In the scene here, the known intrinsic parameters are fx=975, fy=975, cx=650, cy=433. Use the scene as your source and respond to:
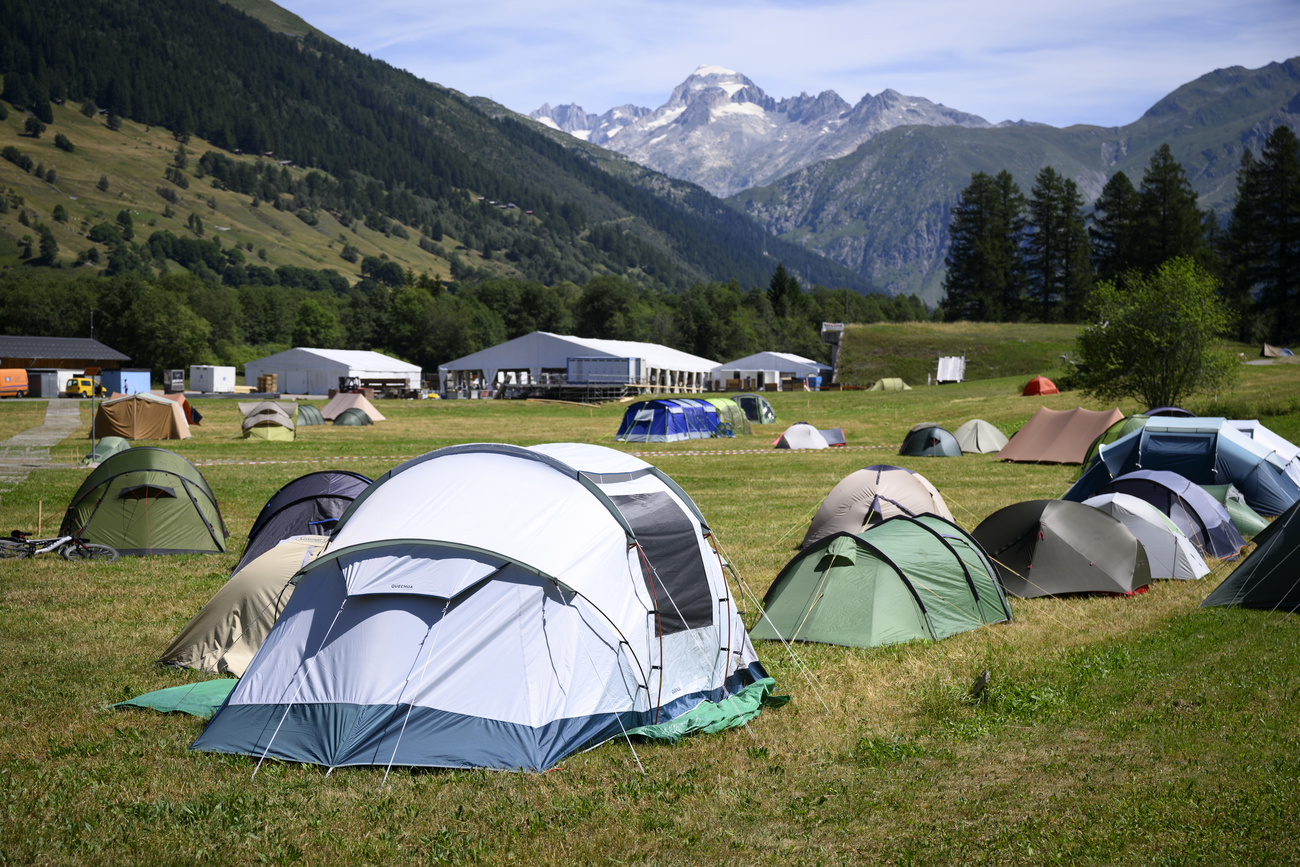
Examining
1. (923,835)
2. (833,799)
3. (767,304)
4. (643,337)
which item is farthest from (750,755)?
(767,304)

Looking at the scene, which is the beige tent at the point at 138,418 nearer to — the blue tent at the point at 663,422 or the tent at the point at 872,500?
the blue tent at the point at 663,422

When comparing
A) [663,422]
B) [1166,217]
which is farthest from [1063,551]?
[1166,217]

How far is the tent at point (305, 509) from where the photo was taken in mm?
13445

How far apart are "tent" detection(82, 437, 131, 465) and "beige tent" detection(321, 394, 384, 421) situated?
1655 centimetres

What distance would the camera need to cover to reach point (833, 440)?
124ft

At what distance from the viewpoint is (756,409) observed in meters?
49.6

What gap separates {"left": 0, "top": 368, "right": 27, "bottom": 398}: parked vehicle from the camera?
72625 millimetres

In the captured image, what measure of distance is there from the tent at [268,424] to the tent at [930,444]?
2549 centimetres

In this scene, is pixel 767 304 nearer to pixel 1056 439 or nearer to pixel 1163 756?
pixel 1056 439

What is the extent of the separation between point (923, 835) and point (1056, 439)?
27.2 meters

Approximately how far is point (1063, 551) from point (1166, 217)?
83.8 meters

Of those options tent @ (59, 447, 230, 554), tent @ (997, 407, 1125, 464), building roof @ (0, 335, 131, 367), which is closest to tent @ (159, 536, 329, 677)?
tent @ (59, 447, 230, 554)

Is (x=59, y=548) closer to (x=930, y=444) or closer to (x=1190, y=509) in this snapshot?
(x=1190, y=509)

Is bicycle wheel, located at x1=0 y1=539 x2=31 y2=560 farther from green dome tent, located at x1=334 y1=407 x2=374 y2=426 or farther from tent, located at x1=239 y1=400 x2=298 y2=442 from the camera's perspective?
green dome tent, located at x1=334 y1=407 x2=374 y2=426
